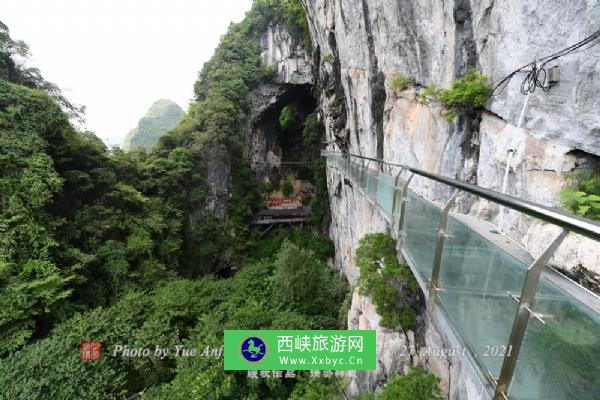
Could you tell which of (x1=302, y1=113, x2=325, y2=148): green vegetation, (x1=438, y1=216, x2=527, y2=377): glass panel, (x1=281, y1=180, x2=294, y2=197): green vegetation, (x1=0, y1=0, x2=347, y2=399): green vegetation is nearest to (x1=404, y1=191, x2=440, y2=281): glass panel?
(x1=438, y1=216, x2=527, y2=377): glass panel

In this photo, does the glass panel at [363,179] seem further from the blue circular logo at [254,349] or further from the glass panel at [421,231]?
the blue circular logo at [254,349]

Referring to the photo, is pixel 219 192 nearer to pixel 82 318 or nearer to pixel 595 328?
pixel 82 318

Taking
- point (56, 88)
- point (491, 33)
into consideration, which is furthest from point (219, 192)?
point (491, 33)

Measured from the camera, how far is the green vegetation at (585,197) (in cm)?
246

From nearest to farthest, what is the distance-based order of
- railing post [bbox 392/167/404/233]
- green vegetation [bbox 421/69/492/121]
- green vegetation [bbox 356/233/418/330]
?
1. railing post [bbox 392/167/404/233]
2. green vegetation [bbox 421/69/492/121]
3. green vegetation [bbox 356/233/418/330]

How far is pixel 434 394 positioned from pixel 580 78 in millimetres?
4112

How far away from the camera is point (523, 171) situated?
345 cm

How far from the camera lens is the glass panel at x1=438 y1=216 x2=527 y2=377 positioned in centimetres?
138

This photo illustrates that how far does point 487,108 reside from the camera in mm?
4242

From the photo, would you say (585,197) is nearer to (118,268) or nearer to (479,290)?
(479,290)

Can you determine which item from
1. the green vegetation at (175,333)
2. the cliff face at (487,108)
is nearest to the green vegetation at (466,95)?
the cliff face at (487,108)

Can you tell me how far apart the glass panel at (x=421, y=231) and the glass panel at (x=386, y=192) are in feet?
2.31

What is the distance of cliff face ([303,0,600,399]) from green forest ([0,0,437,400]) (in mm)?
2349

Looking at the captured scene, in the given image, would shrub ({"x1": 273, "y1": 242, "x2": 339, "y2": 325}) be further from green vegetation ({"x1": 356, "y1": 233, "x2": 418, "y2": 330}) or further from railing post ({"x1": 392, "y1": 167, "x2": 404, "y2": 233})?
railing post ({"x1": 392, "y1": 167, "x2": 404, "y2": 233})
